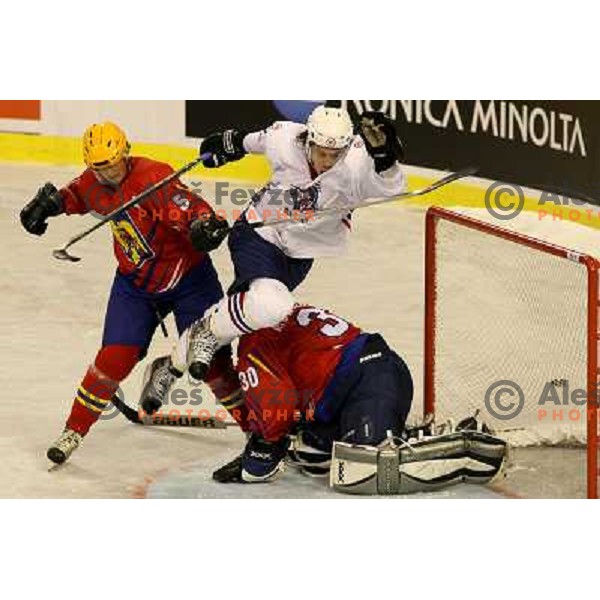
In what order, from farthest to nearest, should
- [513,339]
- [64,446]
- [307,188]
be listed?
[513,339]
[64,446]
[307,188]

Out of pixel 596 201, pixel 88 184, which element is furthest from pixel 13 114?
pixel 88 184

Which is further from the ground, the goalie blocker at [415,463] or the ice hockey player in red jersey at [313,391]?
the ice hockey player in red jersey at [313,391]

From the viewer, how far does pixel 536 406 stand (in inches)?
255

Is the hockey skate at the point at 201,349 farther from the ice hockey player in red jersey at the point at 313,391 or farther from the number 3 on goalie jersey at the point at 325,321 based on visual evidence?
the number 3 on goalie jersey at the point at 325,321

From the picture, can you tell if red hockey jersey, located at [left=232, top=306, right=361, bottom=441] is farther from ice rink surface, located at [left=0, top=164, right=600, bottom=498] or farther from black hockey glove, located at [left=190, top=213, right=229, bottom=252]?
black hockey glove, located at [left=190, top=213, right=229, bottom=252]

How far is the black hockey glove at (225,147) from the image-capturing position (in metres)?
6.07

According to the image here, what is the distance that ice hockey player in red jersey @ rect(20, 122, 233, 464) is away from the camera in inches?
233

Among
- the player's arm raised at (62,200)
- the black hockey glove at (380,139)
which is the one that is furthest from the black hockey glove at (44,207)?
the black hockey glove at (380,139)

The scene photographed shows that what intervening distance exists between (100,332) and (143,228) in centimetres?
149

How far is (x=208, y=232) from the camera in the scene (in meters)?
5.75

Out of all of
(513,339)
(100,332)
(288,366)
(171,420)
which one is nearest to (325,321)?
(288,366)

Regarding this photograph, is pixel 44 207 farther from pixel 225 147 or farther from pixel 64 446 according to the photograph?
pixel 64 446

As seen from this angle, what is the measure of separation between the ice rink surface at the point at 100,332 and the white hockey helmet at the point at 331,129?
2.96ft

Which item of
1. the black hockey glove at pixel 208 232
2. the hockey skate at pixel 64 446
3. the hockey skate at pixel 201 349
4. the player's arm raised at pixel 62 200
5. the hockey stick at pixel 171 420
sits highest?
the player's arm raised at pixel 62 200
